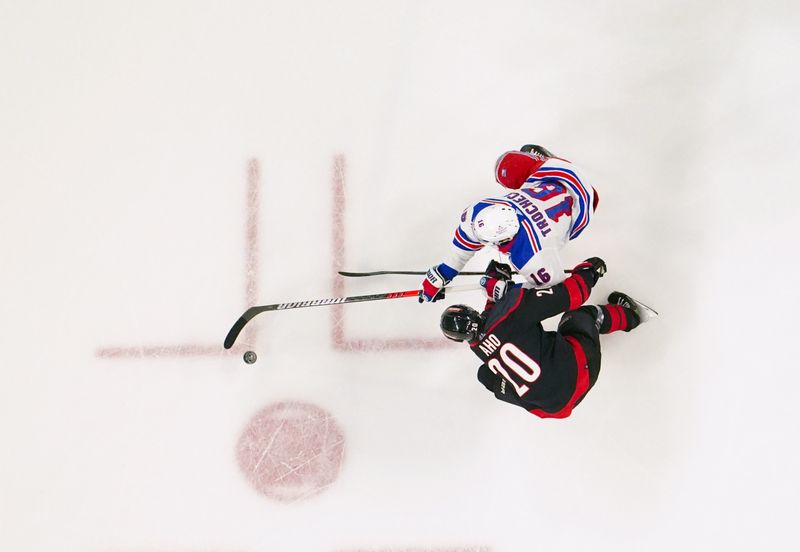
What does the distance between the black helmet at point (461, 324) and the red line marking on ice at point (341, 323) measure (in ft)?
2.95

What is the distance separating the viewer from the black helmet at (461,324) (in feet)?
8.74

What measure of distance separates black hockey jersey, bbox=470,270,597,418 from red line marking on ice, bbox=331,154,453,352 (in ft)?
2.66

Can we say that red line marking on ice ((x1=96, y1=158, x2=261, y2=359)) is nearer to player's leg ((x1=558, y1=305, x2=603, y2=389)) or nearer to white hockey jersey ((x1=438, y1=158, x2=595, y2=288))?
white hockey jersey ((x1=438, y1=158, x2=595, y2=288))

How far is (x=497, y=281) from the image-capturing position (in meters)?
3.10

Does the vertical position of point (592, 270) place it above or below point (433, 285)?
above

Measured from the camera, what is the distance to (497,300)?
9.98 feet

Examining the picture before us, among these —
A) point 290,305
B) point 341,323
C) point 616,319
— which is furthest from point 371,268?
point 616,319

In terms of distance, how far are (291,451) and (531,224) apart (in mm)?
2133

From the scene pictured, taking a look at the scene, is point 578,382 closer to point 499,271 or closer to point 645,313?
point 499,271

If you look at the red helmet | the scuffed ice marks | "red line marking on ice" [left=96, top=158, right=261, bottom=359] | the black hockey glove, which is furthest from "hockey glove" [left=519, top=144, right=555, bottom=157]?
the scuffed ice marks

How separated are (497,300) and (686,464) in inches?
69.8

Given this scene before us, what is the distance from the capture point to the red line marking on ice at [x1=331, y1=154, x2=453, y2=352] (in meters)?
3.59

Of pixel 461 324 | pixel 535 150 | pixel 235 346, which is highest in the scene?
pixel 535 150

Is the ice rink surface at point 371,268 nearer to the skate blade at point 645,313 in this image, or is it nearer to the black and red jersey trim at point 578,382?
the skate blade at point 645,313
